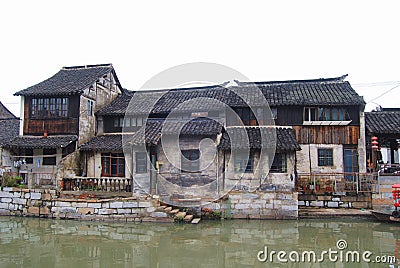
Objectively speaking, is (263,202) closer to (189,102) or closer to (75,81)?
(189,102)

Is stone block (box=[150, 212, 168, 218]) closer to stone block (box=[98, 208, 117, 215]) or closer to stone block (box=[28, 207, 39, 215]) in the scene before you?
stone block (box=[98, 208, 117, 215])

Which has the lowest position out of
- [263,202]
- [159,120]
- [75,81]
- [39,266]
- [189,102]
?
[39,266]

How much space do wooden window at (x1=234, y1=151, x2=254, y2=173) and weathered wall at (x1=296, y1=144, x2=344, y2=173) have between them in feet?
9.66

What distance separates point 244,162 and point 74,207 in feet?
24.8

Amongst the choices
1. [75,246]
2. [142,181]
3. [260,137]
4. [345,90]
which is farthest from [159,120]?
[345,90]

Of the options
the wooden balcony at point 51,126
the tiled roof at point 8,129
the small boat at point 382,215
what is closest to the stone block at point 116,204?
the wooden balcony at point 51,126

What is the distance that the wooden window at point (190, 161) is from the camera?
14.6 metres

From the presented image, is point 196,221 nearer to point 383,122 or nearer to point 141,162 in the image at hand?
→ point 141,162

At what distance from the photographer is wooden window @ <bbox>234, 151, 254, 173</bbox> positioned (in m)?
14.6

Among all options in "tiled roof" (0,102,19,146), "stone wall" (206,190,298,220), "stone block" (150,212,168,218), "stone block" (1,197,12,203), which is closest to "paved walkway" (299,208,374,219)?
"stone wall" (206,190,298,220)

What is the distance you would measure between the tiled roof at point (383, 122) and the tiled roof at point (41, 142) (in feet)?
49.9

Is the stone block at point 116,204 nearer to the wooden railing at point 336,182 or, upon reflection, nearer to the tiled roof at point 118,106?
the tiled roof at point 118,106

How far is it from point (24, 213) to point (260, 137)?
11.1m

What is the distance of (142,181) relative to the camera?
14.2 metres
